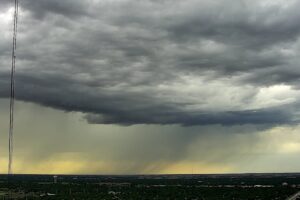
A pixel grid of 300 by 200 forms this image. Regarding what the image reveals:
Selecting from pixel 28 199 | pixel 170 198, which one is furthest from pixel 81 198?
pixel 170 198

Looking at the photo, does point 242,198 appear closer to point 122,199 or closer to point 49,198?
point 122,199

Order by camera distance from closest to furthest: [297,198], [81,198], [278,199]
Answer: [297,198] → [278,199] → [81,198]

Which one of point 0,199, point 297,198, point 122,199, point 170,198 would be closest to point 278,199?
point 297,198

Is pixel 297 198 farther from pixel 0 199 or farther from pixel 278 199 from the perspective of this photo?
pixel 0 199

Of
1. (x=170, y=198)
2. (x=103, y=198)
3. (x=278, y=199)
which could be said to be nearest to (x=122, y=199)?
(x=103, y=198)

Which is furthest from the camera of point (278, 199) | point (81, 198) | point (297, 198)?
point (81, 198)

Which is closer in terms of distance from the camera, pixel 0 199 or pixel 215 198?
pixel 0 199

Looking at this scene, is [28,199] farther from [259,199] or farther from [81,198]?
[259,199]

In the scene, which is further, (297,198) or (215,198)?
(215,198)
